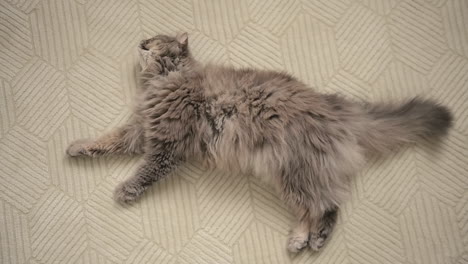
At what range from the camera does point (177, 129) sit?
1.50m

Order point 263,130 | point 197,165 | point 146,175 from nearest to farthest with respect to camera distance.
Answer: point 263,130, point 146,175, point 197,165

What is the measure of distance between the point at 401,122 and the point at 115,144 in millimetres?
1077

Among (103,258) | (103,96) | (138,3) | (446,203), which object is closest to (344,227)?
(446,203)

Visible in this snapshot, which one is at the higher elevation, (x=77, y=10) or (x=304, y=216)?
(x=77, y=10)

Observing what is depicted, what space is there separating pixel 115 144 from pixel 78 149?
145 millimetres

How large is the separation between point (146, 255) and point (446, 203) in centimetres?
121

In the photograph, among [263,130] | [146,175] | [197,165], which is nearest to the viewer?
[263,130]

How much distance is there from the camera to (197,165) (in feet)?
5.49

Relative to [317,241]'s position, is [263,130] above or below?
above

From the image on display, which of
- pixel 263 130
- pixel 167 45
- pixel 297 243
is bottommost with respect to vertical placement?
pixel 297 243

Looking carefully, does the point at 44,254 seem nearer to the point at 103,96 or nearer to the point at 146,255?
the point at 146,255

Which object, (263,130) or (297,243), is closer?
(263,130)

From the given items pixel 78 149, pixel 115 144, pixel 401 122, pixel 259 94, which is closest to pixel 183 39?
pixel 259 94

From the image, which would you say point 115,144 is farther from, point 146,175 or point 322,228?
point 322,228
